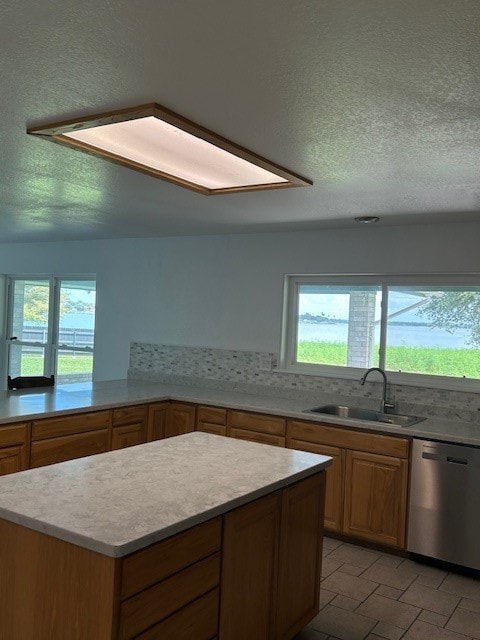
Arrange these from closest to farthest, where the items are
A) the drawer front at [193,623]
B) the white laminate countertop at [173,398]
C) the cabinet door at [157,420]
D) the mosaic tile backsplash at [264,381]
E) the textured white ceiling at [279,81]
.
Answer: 1. the textured white ceiling at [279,81]
2. the drawer front at [193,623]
3. the white laminate countertop at [173,398]
4. the mosaic tile backsplash at [264,381]
5. the cabinet door at [157,420]

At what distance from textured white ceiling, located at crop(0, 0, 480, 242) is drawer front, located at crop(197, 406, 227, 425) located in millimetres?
1843

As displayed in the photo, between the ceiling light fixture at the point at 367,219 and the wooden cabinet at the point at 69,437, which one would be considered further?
the ceiling light fixture at the point at 367,219

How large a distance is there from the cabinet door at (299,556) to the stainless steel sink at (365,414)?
1470 millimetres

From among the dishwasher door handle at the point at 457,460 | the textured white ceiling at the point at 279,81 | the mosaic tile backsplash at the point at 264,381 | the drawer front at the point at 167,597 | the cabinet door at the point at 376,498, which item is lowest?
the cabinet door at the point at 376,498

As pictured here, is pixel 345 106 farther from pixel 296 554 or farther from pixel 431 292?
pixel 431 292

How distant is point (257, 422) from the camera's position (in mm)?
4180

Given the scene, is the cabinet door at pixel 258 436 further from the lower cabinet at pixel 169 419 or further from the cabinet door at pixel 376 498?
the cabinet door at pixel 376 498

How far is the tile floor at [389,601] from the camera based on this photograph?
2.75m

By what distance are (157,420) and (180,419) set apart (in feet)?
0.61

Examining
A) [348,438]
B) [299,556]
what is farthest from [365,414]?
[299,556]

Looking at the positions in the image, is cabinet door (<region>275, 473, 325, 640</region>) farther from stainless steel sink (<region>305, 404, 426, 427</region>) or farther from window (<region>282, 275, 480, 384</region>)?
window (<region>282, 275, 480, 384</region>)

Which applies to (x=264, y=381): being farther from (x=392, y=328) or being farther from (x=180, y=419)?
(x=392, y=328)

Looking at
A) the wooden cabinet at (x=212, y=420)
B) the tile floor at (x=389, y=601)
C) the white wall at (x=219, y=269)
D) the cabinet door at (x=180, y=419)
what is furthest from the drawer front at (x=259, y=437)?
the white wall at (x=219, y=269)

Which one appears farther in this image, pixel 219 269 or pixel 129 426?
pixel 219 269
